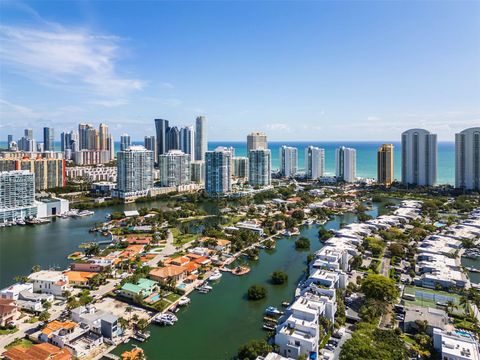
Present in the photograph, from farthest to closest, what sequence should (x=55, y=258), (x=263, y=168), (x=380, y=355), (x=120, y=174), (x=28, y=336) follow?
(x=263, y=168) → (x=120, y=174) → (x=55, y=258) → (x=28, y=336) → (x=380, y=355)

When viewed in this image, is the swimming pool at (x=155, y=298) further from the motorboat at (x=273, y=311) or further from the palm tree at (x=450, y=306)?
the palm tree at (x=450, y=306)

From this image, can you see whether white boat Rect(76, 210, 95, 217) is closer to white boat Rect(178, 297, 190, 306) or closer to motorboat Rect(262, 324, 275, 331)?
white boat Rect(178, 297, 190, 306)

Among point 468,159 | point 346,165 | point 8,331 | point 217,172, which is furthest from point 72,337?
point 346,165

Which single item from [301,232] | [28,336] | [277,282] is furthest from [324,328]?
[301,232]

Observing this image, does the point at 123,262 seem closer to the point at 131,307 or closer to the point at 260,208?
the point at 131,307

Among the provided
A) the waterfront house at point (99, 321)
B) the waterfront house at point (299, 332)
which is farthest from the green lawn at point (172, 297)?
the waterfront house at point (299, 332)

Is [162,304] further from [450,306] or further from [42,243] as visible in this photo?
[42,243]
